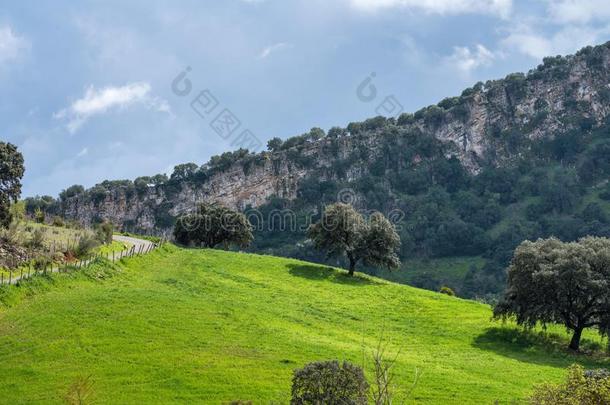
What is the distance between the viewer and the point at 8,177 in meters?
47.2

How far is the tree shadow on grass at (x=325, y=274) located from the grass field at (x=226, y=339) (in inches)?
207

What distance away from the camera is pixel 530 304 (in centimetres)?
4562

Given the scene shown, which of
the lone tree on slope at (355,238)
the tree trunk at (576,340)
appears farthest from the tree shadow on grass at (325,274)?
the tree trunk at (576,340)

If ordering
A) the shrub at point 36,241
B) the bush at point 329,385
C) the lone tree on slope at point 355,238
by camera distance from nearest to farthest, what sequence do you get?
the bush at point 329,385
the shrub at point 36,241
the lone tree on slope at point 355,238

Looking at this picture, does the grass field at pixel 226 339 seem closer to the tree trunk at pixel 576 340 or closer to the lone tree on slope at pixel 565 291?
the tree trunk at pixel 576 340

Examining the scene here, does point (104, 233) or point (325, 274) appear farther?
point (104, 233)

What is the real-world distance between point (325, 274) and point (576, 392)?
1844 inches

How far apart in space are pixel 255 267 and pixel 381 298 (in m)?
14.8

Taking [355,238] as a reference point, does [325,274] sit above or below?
below

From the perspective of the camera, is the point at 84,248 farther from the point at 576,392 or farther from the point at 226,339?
the point at 576,392

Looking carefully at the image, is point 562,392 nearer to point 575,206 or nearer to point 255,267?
point 255,267

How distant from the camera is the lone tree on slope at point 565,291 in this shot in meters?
44.3

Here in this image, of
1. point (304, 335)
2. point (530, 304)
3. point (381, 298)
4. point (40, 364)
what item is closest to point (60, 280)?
point (40, 364)

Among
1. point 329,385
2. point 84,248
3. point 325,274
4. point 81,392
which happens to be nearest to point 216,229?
point 325,274
